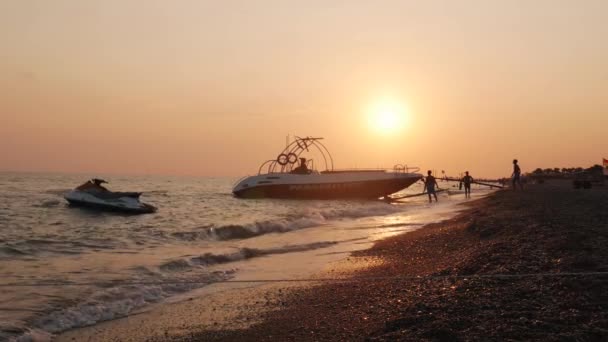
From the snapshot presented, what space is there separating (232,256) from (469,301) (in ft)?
25.8

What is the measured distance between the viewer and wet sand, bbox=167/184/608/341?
4438 millimetres

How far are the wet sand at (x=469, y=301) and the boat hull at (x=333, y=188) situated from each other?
32866 mm

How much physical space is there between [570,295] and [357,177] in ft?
125

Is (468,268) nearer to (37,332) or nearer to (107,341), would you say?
(107,341)

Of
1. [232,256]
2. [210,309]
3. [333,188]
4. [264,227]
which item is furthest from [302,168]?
[210,309]

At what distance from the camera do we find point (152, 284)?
8633 mm

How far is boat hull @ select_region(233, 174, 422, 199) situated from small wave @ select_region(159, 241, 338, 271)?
27549 mm

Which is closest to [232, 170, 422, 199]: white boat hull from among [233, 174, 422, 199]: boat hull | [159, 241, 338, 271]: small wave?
[233, 174, 422, 199]: boat hull

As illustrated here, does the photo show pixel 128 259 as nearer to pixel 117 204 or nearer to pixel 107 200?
pixel 117 204

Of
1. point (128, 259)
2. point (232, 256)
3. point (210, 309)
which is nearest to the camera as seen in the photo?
point (210, 309)

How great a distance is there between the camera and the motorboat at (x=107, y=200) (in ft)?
86.9

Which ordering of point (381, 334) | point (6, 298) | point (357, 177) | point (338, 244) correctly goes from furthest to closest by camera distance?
point (357, 177), point (338, 244), point (6, 298), point (381, 334)

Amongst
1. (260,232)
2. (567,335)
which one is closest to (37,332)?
(567,335)

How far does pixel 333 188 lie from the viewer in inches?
1677
